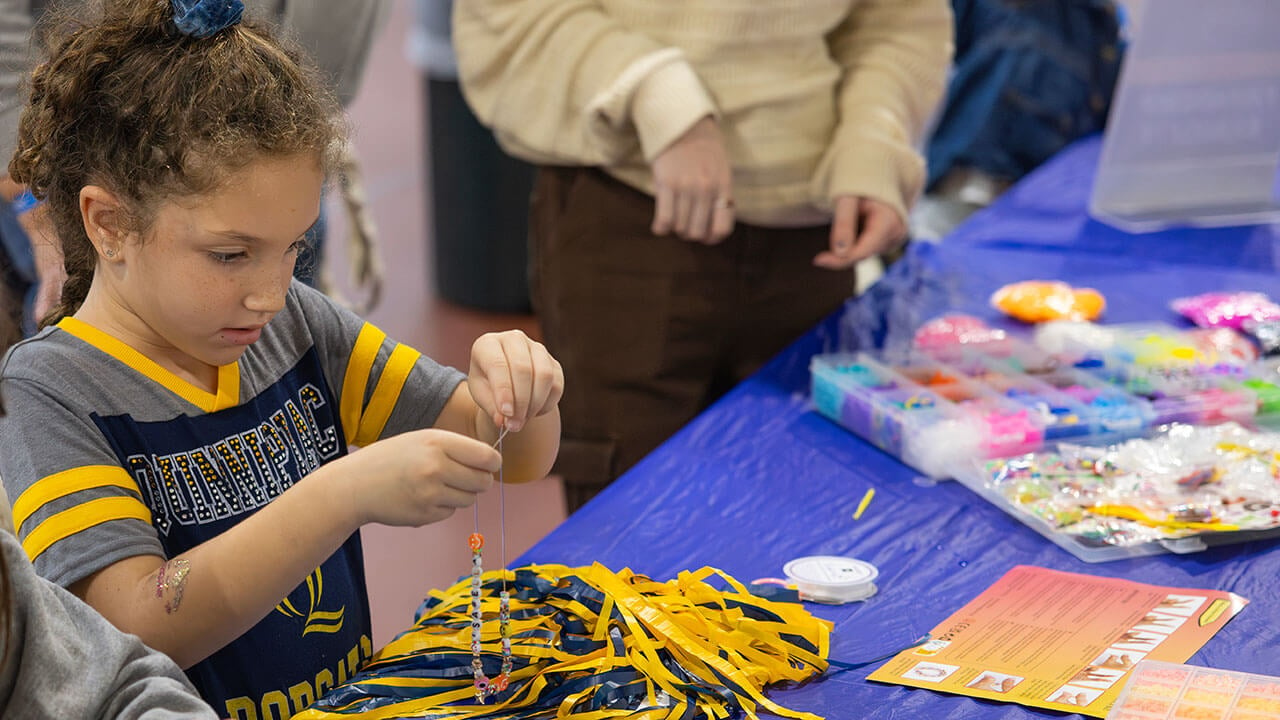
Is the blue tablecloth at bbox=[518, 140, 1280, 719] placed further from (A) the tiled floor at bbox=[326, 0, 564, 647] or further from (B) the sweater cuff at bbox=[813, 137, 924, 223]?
(A) the tiled floor at bbox=[326, 0, 564, 647]

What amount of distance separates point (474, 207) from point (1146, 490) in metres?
3.07

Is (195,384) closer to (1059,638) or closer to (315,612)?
(315,612)

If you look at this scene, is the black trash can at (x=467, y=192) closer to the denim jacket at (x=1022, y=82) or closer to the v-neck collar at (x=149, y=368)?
the denim jacket at (x=1022, y=82)

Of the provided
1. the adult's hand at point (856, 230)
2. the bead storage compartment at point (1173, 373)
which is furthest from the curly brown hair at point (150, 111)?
the bead storage compartment at point (1173, 373)

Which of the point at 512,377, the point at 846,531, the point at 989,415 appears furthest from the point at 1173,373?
the point at 512,377

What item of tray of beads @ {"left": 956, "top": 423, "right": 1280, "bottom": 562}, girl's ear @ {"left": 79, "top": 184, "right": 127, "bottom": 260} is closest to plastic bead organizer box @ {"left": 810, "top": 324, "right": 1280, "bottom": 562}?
tray of beads @ {"left": 956, "top": 423, "right": 1280, "bottom": 562}

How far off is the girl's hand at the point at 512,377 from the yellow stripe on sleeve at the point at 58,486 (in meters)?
0.30

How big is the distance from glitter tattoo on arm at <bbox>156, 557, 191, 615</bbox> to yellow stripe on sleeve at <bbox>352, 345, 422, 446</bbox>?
33 cm

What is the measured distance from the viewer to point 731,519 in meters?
1.43

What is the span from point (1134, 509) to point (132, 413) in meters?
0.95

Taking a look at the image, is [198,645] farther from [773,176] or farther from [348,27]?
[348,27]

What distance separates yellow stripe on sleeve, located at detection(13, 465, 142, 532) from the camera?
102 centimetres

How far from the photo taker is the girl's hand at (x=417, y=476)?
984 mm

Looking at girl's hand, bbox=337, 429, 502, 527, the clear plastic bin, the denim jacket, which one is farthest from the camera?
the denim jacket
